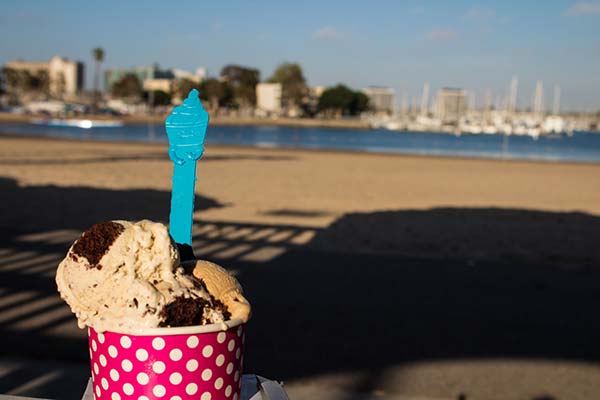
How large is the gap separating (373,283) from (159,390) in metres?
5.76

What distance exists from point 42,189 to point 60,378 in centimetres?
1186

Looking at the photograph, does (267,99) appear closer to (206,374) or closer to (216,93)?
(216,93)

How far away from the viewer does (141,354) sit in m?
1.57

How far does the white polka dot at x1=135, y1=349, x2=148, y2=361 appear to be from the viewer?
1.57 meters

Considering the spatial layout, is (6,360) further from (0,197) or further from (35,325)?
(0,197)

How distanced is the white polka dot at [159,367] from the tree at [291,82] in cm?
14930

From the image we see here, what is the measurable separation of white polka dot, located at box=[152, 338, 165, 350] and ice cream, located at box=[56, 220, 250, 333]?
3 cm

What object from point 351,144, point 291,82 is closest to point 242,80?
point 291,82

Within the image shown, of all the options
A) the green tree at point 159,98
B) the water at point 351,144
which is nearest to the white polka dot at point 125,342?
the water at point 351,144

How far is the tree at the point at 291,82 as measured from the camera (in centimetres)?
14875

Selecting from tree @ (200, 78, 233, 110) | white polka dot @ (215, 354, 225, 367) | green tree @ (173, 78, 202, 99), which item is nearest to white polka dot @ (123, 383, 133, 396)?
white polka dot @ (215, 354, 225, 367)

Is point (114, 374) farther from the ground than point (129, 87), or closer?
closer

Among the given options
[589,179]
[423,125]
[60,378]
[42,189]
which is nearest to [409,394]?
[60,378]

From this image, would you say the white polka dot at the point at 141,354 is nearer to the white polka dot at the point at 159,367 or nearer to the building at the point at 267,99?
the white polka dot at the point at 159,367
